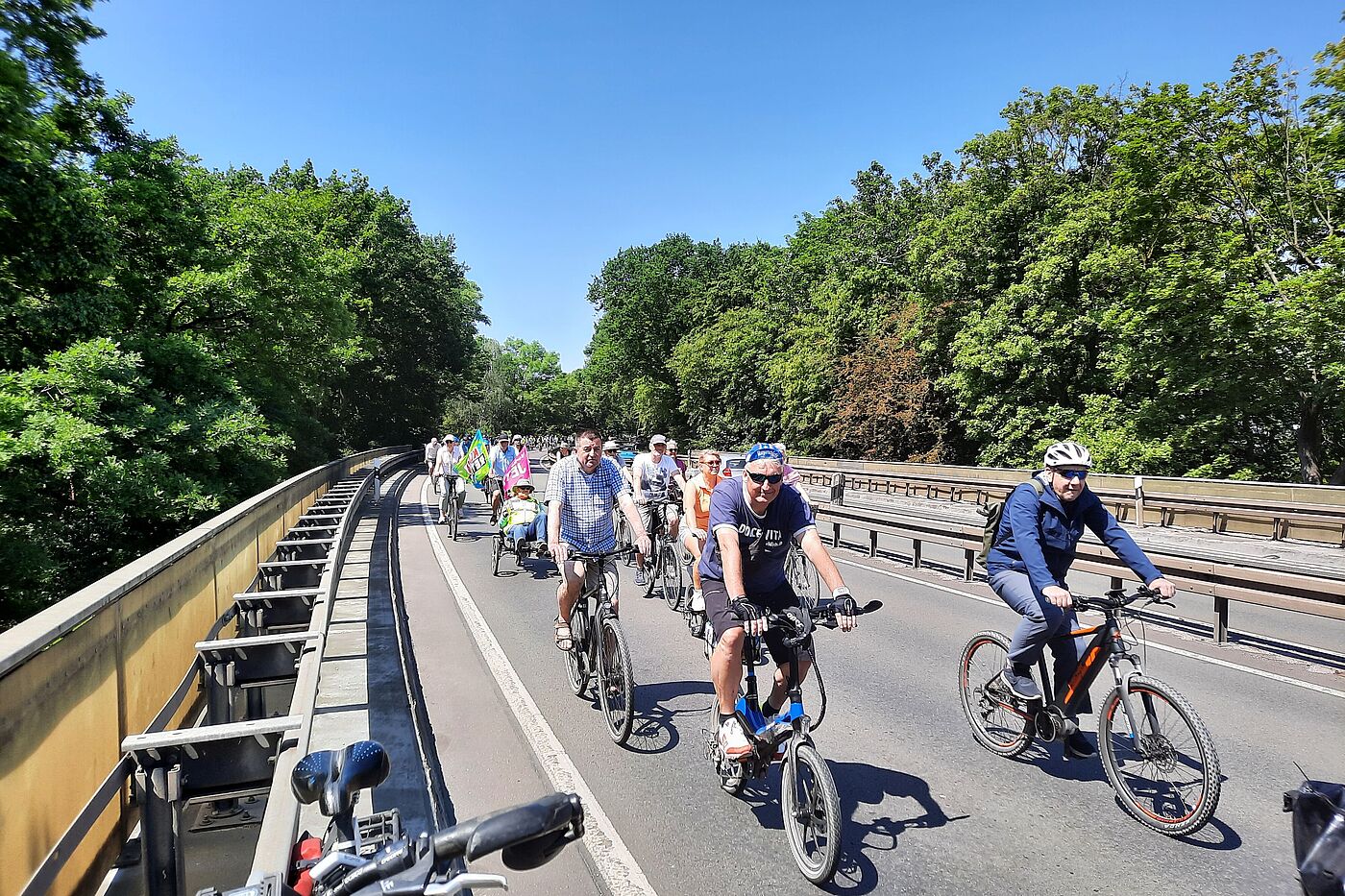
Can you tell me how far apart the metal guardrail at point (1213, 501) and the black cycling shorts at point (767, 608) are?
1596cm

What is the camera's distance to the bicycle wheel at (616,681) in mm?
5586

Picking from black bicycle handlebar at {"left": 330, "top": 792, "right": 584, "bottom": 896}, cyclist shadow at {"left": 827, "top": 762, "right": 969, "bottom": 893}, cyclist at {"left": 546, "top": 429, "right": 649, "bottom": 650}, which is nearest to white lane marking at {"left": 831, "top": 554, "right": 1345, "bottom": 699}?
cyclist shadow at {"left": 827, "top": 762, "right": 969, "bottom": 893}

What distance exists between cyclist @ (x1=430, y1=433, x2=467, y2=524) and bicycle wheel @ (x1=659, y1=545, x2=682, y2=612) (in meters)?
8.02

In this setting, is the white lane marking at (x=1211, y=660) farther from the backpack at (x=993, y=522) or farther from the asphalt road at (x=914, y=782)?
the backpack at (x=993, y=522)

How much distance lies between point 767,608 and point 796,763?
2.80 feet

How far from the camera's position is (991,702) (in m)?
5.64

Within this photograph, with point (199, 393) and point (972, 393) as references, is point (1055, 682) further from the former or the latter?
point (972, 393)

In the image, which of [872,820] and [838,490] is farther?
[838,490]

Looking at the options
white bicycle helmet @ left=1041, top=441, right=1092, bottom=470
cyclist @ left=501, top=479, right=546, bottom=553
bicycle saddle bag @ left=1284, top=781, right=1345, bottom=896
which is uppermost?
white bicycle helmet @ left=1041, top=441, right=1092, bottom=470

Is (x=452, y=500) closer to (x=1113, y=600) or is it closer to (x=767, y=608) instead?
(x=767, y=608)

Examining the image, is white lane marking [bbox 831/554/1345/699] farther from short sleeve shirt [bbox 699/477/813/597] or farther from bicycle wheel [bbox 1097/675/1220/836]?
short sleeve shirt [bbox 699/477/813/597]

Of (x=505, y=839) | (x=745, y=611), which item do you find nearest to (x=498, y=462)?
(x=745, y=611)

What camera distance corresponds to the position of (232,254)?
27344 millimetres

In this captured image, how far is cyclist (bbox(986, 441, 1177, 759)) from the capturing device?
497 cm
